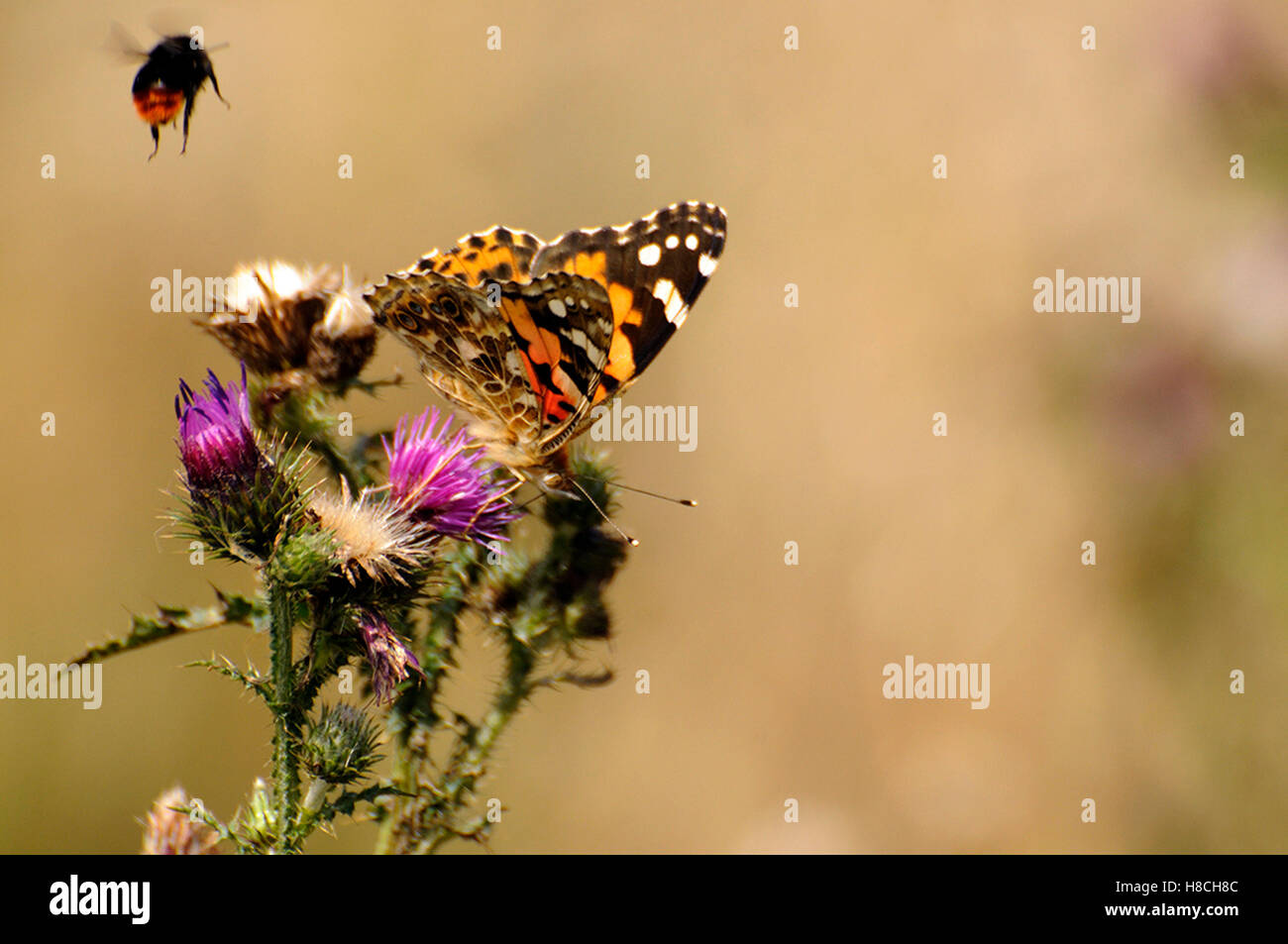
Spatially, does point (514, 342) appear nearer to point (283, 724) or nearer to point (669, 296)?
point (669, 296)

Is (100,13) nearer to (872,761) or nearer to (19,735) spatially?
(19,735)

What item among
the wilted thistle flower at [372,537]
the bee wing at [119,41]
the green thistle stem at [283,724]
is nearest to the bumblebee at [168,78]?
the wilted thistle flower at [372,537]

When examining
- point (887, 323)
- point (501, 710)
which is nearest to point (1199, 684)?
point (887, 323)

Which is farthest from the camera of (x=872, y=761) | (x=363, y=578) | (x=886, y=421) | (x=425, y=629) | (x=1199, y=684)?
(x=886, y=421)

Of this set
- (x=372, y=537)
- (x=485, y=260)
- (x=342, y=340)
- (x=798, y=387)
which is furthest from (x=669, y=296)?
(x=798, y=387)

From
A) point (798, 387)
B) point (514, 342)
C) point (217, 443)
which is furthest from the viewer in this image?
point (798, 387)

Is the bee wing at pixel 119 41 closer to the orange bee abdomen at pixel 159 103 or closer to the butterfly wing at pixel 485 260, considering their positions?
the orange bee abdomen at pixel 159 103
